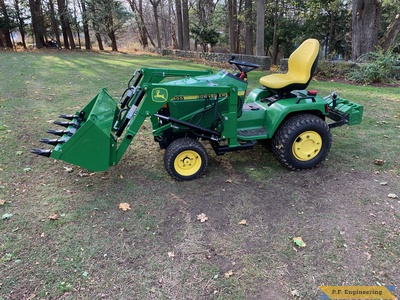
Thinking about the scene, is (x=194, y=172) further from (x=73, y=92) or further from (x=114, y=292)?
(x=73, y=92)

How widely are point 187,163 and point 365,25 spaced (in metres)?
10.1

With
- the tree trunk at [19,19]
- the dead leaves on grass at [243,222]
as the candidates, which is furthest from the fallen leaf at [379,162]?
the tree trunk at [19,19]

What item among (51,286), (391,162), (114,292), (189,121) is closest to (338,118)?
(391,162)

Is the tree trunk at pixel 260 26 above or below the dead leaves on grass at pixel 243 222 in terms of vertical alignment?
above

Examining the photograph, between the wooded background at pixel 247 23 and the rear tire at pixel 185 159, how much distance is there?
9.27 meters

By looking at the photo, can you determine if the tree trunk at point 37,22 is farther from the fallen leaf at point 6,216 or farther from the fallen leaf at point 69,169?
the fallen leaf at point 6,216

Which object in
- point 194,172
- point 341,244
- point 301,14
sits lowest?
point 341,244

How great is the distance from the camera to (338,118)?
4.13 meters

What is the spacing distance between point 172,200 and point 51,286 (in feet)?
4.50

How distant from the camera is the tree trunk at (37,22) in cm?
2291

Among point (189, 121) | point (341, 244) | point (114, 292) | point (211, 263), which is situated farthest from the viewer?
point (189, 121)

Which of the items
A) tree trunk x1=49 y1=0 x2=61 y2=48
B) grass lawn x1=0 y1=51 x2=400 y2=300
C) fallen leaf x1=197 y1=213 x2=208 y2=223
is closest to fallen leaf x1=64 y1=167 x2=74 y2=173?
grass lawn x1=0 y1=51 x2=400 y2=300

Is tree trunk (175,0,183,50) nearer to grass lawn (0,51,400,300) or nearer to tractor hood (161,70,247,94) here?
grass lawn (0,51,400,300)

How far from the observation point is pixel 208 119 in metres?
3.69
